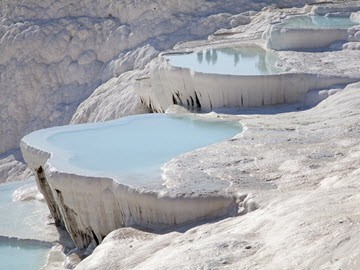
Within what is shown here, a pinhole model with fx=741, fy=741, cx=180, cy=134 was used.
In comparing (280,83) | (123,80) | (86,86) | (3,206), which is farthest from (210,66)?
(86,86)

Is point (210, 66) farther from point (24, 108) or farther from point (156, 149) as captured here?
point (24, 108)

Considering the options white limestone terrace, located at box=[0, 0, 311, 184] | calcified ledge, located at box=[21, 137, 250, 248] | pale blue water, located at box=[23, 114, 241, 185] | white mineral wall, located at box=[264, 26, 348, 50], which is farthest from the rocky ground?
white limestone terrace, located at box=[0, 0, 311, 184]

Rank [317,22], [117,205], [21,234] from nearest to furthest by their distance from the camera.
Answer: [117,205] < [21,234] < [317,22]

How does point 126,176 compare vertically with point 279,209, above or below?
below

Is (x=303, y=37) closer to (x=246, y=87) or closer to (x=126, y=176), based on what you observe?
(x=246, y=87)

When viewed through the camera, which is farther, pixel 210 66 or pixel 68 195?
pixel 210 66

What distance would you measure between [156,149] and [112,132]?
1.22 meters

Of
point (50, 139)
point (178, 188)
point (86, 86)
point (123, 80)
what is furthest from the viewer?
point (86, 86)

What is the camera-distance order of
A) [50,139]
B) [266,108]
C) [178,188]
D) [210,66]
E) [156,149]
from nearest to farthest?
1. [178,188]
2. [156,149]
3. [50,139]
4. [266,108]
5. [210,66]

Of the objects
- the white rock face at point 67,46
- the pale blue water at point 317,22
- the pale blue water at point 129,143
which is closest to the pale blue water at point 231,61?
the pale blue water at point 317,22

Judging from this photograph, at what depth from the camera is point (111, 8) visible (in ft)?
69.0

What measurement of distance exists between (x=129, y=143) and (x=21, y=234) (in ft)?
6.05

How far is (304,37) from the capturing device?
12.5 metres

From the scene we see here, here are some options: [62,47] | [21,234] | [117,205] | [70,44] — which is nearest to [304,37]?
[21,234]
